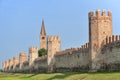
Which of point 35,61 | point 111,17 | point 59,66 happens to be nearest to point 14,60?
point 35,61

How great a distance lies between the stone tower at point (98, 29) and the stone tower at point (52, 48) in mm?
19982

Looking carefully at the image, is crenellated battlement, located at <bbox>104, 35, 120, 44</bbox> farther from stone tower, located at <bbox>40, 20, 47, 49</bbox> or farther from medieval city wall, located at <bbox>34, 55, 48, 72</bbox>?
stone tower, located at <bbox>40, 20, 47, 49</bbox>

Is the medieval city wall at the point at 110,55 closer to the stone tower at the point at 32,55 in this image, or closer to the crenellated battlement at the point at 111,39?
the crenellated battlement at the point at 111,39

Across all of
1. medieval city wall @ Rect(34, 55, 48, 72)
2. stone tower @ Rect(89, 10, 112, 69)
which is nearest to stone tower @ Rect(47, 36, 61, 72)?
medieval city wall @ Rect(34, 55, 48, 72)

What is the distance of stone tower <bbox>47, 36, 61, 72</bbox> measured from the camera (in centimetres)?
6031

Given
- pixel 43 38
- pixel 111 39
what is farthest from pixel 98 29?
pixel 43 38

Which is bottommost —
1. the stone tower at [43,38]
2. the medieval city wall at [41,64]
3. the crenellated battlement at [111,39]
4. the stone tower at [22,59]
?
the medieval city wall at [41,64]

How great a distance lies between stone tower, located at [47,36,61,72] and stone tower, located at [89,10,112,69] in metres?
20.0

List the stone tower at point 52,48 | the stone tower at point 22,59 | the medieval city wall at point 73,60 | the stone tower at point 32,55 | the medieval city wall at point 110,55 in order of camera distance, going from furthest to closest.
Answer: the stone tower at point 22,59 → the stone tower at point 32,55 → the stone tower at point 52,48 → the medieval city wall at point 73,60 → the medieval city wall at point 110,55

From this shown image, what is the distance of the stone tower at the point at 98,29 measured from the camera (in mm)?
40250

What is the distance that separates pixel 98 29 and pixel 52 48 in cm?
2185

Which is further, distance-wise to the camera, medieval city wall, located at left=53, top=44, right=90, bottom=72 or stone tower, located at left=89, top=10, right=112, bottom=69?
medieval city wall, located at left=53, top=44, right=90, bottom=72

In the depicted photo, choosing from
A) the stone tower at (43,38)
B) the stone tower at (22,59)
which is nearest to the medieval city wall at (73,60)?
the stone tower at (22,59)

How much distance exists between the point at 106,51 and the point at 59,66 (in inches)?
763
